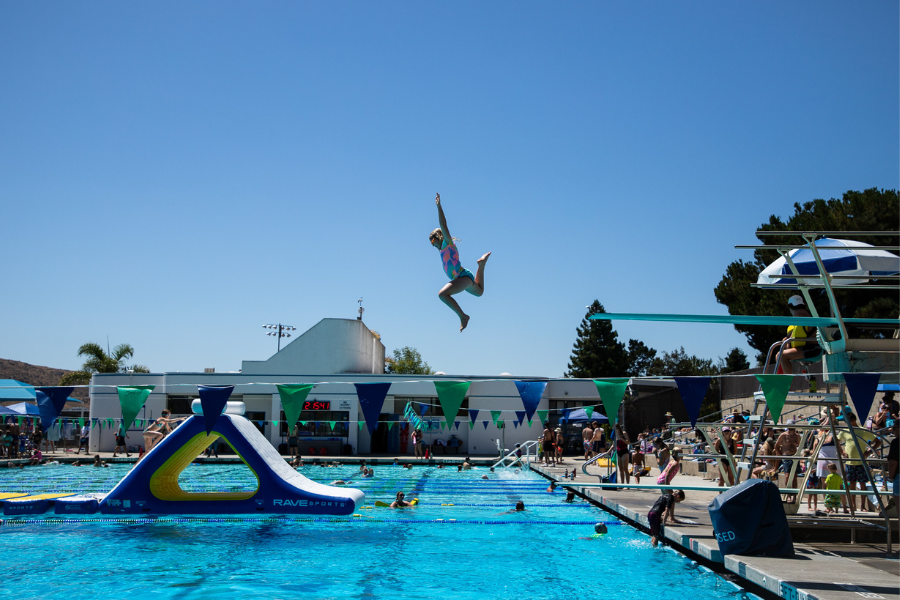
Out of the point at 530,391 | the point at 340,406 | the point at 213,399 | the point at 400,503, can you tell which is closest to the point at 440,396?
Answer: the point at 530,391

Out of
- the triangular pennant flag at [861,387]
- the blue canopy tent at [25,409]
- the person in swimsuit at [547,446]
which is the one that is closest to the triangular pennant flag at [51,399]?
the triangular pennant flag at [861,387]

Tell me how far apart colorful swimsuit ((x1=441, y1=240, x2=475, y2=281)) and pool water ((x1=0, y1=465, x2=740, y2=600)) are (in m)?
4.69

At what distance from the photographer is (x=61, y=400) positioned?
44.1 ft

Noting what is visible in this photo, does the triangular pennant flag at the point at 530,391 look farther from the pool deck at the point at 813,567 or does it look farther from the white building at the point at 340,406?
the white building at the point at 340,406

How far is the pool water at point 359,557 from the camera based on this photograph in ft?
32.3

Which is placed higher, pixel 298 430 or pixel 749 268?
pixel 749 268

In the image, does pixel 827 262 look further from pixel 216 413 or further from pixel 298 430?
pixel 298 430

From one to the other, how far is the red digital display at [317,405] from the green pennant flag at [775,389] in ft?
80.6

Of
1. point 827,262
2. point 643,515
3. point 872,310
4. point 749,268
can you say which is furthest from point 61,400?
point 749,268

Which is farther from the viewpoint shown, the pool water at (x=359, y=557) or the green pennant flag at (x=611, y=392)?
the green pennant flag at (x=611, y=392)

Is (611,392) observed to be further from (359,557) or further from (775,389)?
(359,557)

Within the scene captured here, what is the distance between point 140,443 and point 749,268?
29.7 m

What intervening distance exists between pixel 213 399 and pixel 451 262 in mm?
6527

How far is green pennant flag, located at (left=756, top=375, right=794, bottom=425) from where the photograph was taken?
9312mm
